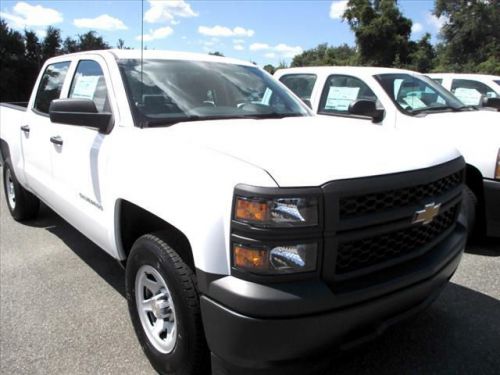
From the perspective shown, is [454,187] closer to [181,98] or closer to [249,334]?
[249,334]

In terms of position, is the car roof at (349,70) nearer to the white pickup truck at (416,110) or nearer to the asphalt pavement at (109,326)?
the white pickup truck at (416,110)

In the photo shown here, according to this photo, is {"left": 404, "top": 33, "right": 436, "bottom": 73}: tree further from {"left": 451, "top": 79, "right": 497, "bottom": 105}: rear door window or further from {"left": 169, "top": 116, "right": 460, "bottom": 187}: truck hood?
{"left": 169, "top": 116, "right": 460, "bottom": 187}: truck hood

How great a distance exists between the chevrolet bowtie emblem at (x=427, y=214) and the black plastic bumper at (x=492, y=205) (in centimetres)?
221

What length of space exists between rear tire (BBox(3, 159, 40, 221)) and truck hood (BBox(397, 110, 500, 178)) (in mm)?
4257

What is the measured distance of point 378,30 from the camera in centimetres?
3975

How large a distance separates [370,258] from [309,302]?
44cm

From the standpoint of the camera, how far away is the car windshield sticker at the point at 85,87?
11.6ft

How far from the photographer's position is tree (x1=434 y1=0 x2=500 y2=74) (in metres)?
37.6

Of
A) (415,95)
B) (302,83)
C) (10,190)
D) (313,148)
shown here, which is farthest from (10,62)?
(313,148)

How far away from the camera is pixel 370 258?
7.25 ft

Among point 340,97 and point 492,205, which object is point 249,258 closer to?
point 492,205

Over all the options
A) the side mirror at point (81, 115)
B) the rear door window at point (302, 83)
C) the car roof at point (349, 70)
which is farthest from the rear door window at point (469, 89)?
the side mirror at point (81, 115)

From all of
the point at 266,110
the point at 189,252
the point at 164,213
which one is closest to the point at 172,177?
the point at 164,213

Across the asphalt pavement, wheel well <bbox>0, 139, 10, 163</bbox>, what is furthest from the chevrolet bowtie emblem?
wheel well <bbox>0, 139, 10, 163</bbox>
